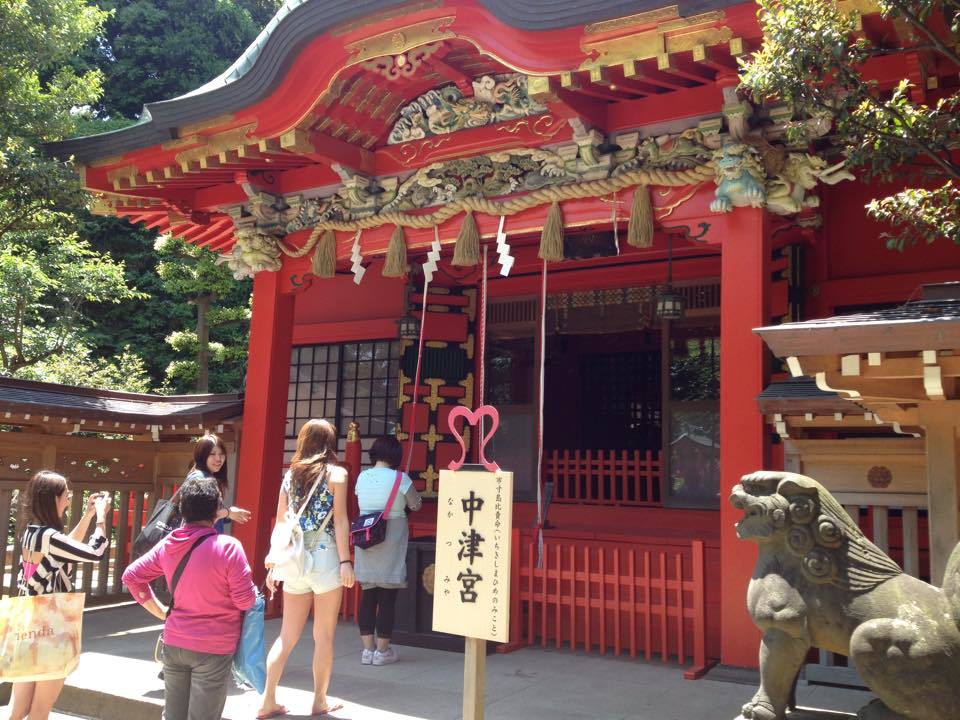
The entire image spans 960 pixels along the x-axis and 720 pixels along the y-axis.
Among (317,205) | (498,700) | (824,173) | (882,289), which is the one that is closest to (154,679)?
(498,700)

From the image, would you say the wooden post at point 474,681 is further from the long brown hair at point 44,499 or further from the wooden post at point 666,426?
the wooden post at point 666,426

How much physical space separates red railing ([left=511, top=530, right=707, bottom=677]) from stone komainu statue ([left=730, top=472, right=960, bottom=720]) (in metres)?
2.50

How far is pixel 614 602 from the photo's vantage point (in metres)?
6.56

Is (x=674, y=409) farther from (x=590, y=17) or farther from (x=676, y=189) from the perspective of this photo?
(x=590, y=17)

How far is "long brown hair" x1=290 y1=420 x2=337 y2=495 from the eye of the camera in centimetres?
487

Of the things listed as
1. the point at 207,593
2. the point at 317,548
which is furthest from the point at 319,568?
the point at 207,593

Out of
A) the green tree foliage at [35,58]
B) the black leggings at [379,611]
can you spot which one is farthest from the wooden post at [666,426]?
the green tree foliage at [35,58]

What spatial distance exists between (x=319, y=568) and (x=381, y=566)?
162 centimetres

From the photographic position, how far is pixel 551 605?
712 cm

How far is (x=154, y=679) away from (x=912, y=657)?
498 centimetres

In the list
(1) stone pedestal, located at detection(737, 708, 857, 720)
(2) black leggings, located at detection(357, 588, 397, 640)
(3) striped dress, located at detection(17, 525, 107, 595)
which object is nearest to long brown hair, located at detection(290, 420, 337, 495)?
(3) striped dress, located at detection(17, 525, 107, 595)

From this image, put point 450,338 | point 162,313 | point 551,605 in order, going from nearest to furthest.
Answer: point 551,605, point 450,338, point 162,313

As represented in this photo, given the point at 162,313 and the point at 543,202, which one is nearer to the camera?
the point at 543,202

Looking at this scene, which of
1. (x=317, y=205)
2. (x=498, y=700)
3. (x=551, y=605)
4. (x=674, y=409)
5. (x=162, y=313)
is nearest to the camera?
(x=498, y=700)
